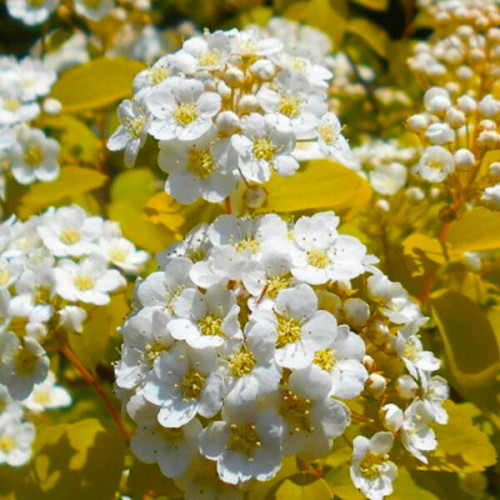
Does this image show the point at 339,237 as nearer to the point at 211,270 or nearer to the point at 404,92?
the point at 211,270

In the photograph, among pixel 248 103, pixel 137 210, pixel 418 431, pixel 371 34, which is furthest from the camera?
pixel 371 34

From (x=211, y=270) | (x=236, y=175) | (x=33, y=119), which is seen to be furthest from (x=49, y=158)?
(x=211, y=270)

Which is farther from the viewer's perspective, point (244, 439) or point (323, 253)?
point (323, 253)

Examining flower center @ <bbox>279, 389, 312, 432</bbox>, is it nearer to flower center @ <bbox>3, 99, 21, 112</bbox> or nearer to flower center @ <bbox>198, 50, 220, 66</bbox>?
flower center @ <bbox>198, 50, 220, 66</bbox>

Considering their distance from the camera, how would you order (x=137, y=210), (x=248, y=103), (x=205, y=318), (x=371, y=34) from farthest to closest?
1. (x=371, y=34)
2. (x=137, y=210)
3. (x=248, y=103)
4. (x=205, y=318)

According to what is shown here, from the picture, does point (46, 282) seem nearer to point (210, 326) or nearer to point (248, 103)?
point (210, 326)

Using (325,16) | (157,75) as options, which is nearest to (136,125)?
(157,75)
